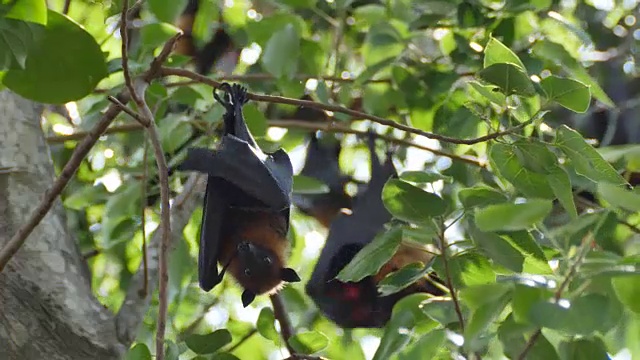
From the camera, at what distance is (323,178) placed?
537cm

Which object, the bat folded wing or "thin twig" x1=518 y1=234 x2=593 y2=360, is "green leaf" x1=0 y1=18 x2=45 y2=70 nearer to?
the bat folded wing

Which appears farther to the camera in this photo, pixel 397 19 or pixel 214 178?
pixel 397 19

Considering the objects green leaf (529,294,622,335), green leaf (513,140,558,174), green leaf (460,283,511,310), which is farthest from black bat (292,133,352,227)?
green leaf (529,294,622,335)

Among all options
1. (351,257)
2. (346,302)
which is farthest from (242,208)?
(346,302)

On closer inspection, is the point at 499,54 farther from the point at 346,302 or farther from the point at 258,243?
the point at 346,302

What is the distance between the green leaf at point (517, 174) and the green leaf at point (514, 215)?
1.76 ft

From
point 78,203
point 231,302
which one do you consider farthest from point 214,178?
point 231,302

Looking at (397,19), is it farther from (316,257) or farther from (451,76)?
(316,257)

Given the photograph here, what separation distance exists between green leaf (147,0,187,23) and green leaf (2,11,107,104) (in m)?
0.65

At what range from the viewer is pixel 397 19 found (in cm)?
417

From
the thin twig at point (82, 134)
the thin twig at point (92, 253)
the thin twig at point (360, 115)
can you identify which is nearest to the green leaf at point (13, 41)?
the thin twig at point (360, 115)

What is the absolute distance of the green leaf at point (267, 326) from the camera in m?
3.05

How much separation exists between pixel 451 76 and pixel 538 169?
1627 mm

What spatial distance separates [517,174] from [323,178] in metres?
2.94
